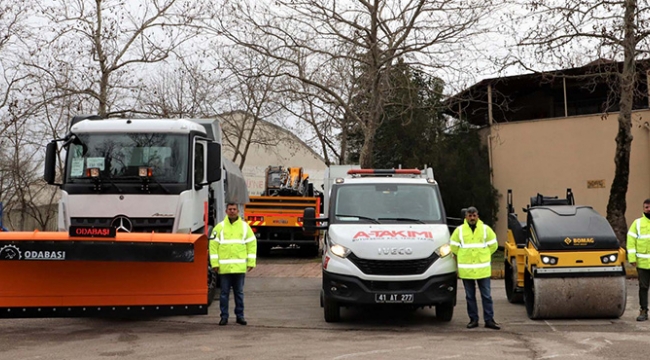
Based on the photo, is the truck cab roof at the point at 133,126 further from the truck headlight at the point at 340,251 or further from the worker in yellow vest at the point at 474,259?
the worker in yellow vest at the point at 474,259

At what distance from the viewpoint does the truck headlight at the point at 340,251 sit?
1041 centimetres

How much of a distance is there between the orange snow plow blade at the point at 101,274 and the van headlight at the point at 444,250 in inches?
127

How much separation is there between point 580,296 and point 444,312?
6.33 ft

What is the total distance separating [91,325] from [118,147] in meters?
2.68

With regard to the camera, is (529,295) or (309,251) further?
(309,251)

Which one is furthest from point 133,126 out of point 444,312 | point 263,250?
point 263,250

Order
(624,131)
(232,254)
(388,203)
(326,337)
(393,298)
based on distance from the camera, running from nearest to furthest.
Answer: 1. (326,337)
2. (393,298)
3. (232,254)
4. (388,203)
5. (624,131)

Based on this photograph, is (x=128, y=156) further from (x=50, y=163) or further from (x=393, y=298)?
(x=393, y=298)

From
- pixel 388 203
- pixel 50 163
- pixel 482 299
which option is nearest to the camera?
pixel 482 299

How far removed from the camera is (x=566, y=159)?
27906 mm

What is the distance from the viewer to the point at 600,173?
2716 centimetres

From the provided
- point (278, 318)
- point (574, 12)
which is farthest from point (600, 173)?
point (278, 318)

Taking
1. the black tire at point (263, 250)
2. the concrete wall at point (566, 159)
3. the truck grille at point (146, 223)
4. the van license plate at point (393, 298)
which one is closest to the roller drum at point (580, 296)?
the van license plate at point (393, 298)

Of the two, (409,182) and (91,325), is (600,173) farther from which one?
(91,325)
